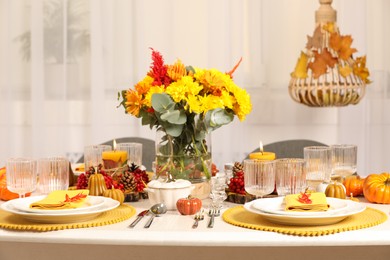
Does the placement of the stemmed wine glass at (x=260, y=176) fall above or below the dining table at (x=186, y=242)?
above

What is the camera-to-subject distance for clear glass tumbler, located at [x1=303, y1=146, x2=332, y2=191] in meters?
2.28

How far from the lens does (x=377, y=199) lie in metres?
2.18

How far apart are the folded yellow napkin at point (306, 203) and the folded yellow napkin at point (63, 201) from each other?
1.72 ft

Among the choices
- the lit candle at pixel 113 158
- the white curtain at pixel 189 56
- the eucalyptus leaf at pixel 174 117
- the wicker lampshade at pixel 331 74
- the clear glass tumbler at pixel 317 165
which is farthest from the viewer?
the white curtain at pixel 189 56

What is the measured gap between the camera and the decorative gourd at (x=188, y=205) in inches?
79.9

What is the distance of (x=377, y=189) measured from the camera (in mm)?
2178

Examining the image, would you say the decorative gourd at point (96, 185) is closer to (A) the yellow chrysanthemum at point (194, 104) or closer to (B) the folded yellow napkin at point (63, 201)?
(B) the folded yellow napkin at point (63, 201)

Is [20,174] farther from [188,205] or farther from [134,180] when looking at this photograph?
[188,205]

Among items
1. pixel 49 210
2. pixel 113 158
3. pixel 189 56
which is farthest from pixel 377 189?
pixel 189 56

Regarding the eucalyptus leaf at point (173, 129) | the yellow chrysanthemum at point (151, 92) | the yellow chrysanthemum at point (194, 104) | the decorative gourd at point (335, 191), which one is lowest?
the decorative gourd at point (335, 191)

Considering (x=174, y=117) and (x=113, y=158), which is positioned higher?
(x=174, y=117)

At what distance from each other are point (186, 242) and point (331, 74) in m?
1.97

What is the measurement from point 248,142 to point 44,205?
7.12 feet

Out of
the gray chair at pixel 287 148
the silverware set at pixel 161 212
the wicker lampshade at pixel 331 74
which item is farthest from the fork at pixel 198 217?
the wicker lampshade at pixel 331 74
